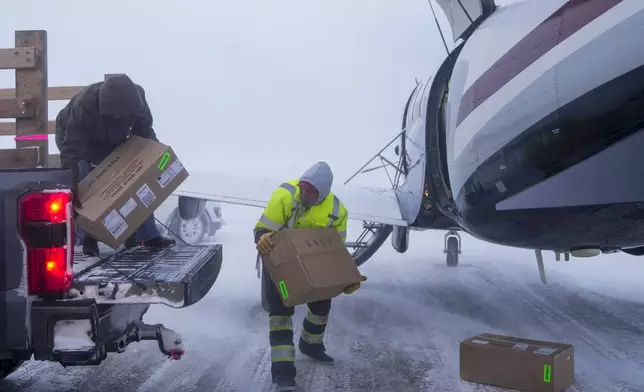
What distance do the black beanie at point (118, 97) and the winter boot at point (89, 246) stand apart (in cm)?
93

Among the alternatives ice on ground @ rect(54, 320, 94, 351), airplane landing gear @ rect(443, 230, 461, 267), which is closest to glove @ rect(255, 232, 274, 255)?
ice on ground @ rect(54, 320, 94, 351)

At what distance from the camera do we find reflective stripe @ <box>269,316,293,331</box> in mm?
4516

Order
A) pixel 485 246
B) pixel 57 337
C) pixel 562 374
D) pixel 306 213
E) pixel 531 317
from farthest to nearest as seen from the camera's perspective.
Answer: pixel 485 246
pixel 531 317
pixel 306 213
pixel 562 374
pixel 57 337

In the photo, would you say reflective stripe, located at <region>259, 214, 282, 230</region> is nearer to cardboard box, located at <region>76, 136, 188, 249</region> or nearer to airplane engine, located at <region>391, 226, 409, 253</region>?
cardboard box, located at <region>76, 136, 188, 249</region>

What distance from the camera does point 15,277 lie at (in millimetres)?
2920

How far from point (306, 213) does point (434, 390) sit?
64.4 inches

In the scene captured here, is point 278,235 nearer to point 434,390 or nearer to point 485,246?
point 434,390

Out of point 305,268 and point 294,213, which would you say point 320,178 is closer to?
point 294,213

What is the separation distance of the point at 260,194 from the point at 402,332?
126 inches

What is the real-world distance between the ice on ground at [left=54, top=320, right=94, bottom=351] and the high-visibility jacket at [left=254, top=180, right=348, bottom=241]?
1.92 m

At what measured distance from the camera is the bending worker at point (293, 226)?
14.3 feet

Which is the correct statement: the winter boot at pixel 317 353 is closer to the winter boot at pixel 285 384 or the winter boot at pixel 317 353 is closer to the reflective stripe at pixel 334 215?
the winter boot at pixel 285 384

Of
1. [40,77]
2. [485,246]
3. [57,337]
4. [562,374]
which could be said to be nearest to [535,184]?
[562,374]

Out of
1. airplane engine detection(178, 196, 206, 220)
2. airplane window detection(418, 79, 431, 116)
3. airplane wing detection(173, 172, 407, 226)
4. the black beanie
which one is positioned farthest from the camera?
airplane engine detection(178, 196, 206, 220)
